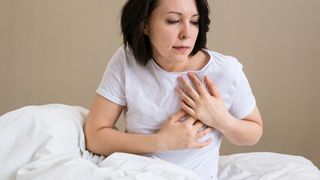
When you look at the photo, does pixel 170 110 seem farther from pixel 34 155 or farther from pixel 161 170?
pixel 34 155

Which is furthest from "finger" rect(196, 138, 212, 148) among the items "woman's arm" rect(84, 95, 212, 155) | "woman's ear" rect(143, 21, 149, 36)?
"woman's ear" rect(143, 21, 149, 36)

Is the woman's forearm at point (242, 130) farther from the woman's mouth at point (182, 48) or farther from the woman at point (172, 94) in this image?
the woman's mouth at point (182, 48)

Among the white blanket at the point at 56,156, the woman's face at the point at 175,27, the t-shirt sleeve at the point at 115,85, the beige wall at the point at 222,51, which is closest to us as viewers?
the white blanket at the point at 56,156

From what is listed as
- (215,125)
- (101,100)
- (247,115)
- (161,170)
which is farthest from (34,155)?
(247,115)

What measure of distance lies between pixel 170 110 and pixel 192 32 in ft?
0.77

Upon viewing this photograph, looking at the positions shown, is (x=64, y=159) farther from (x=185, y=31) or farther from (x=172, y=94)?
(x=185, y=31)

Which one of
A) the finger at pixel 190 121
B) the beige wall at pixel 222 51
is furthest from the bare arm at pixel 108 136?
the beige wall at pixel 222 51

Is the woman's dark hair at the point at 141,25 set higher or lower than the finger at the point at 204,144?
higher

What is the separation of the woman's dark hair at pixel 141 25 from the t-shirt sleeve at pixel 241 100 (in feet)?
0.52

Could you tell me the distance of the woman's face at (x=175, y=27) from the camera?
1.23m

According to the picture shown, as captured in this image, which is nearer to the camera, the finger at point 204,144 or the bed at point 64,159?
the bed at point 64,159

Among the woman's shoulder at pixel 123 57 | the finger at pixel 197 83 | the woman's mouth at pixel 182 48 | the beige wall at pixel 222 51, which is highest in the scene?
the woman's mouth at pixel 182 48

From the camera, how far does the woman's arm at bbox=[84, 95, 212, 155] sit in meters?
1.27

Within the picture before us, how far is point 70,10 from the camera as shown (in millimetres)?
2400
